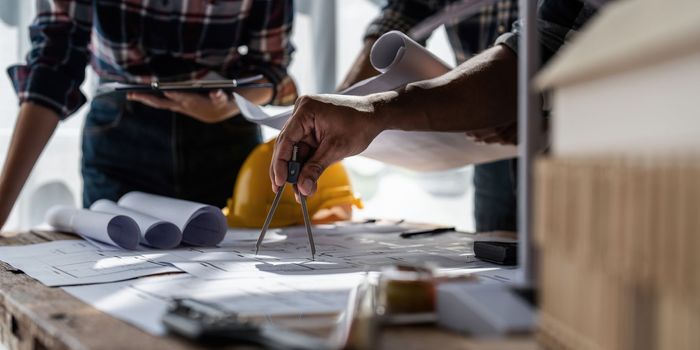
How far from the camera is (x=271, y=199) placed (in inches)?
58.3

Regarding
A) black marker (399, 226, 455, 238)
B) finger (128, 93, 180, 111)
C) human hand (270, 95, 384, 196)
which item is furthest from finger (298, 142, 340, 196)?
finger (128, 93, 180, 111)

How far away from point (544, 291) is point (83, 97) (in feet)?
4.44

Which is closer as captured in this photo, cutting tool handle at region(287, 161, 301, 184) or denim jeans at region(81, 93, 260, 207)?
cutting tool handle at region(287, 161, 301, 184)

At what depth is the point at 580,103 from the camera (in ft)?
1.56

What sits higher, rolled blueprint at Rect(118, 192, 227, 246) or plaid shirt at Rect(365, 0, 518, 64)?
plaid shirt at Rect(365, 0, 518, 64)

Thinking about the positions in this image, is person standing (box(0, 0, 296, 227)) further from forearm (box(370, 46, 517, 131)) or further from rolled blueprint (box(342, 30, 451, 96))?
forearm (box(370, 46, 517, 131))

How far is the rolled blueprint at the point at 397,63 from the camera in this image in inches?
45.9

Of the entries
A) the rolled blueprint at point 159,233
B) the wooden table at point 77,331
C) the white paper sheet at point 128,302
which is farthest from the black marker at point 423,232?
the wooden table at point 77,331

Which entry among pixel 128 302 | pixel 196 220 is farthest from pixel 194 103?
pixel 128 302

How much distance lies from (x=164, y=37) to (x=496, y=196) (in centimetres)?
85

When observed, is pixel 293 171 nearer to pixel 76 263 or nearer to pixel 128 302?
pixel 76 263

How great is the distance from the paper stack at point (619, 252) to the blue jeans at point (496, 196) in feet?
4.12

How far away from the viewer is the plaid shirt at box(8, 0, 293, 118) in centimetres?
163

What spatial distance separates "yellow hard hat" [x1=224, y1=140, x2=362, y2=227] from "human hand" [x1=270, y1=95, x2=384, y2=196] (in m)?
0.35
